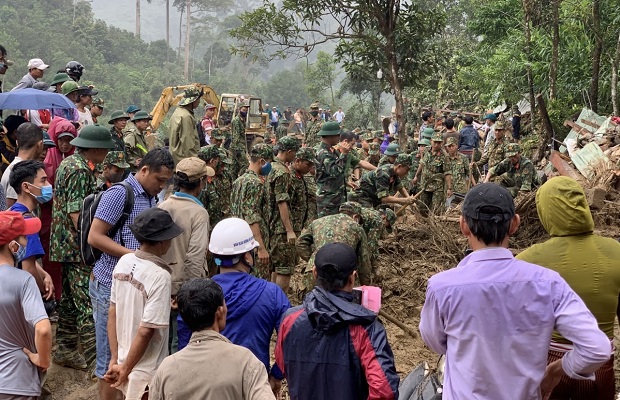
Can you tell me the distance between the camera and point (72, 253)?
553cm

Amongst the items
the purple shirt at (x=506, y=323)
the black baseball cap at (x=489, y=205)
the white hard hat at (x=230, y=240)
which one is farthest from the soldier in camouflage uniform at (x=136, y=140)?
the purple shirt at (x=506, y=323)

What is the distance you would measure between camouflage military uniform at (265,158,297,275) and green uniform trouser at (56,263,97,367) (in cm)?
204

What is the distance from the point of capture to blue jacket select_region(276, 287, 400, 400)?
3.01m

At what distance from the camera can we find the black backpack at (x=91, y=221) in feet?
14.6

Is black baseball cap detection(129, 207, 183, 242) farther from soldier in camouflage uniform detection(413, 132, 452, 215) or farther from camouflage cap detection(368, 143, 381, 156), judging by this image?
camouflage cap detection(368, 143, 381, 156)

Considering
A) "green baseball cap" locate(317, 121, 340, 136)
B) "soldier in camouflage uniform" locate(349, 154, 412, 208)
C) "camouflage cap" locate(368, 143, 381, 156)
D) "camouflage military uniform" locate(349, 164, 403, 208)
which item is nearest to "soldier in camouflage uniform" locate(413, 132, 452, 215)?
"soldier in camouflage uniform" locate(349, 154, 412, 208)

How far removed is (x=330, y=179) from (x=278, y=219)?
1240mm

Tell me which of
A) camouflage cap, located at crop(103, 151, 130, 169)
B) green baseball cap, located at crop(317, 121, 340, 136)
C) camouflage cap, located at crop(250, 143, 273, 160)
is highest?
green baseball cap, located at crop(317, 121, 340, 136)

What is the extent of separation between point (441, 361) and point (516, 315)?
70.4 inches

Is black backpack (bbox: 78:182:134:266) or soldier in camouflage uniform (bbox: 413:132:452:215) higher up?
black backpack (bbox: 78:182:134:266)

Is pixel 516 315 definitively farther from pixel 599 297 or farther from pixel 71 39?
pixel 71 39

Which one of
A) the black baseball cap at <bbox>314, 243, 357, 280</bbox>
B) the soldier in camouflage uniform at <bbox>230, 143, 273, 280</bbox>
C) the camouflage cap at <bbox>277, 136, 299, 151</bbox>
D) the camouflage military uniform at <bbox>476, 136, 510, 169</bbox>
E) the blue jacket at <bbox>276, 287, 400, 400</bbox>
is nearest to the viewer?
the blue jacket at <bbox>276, 287, 400, 400</bbox>

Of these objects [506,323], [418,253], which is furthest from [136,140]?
[506,323]

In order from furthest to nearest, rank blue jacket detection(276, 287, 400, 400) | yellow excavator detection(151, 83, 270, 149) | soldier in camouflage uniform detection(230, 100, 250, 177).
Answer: yellow excavator detection(151, 83, 270, 149) → soldier in camouflage uniform detection(230, 100, 250, 177) → blue jacket detection(276, 287, 400, 400)
